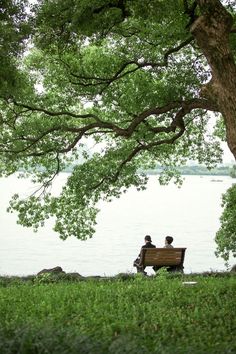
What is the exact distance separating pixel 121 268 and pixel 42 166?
12955 millimetres

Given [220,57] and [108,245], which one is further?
[108,245]

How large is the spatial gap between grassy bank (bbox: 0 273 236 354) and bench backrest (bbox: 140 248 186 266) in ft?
11.8

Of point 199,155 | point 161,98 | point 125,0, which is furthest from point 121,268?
point 125,0

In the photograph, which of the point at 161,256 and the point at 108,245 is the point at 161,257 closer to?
the point at 161,256

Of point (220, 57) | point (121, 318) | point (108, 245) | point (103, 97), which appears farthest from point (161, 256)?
point (108, 245)

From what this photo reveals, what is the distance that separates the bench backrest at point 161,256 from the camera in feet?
53.6

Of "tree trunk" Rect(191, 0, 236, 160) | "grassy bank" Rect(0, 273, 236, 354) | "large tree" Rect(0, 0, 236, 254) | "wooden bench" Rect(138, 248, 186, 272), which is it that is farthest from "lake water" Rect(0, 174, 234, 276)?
"tree trunk" Rect(191, 0, 236, 160)

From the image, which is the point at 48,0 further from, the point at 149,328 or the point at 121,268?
the point at 121,268

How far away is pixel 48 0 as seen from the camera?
1210 cm

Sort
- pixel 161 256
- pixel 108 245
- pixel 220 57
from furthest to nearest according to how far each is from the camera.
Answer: pixel 108 245, pixel 161 256, pixel 220 57

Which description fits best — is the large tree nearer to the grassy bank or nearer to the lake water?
the lake water

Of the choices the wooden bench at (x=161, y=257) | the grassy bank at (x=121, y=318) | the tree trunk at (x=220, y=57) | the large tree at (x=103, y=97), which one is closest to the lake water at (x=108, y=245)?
the large tree at (x=103, y=97)

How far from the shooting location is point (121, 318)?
8.55 meters

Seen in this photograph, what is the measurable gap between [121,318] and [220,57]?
15.2ft
